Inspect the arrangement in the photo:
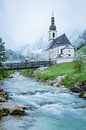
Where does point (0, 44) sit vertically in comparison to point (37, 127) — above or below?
above

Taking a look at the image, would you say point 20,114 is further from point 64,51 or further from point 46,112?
point 64,51

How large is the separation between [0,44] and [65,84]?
34.4 metres

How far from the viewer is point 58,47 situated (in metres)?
145

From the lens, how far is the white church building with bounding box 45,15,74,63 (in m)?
137

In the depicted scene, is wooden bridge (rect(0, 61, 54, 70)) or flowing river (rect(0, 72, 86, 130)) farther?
wooden bridge (rect(0, 61, 54, 70))

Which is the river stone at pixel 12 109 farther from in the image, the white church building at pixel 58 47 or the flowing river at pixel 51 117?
the white church building at pixel 58 47

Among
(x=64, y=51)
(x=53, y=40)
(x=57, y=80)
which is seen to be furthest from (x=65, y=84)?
(x=53, y=40)

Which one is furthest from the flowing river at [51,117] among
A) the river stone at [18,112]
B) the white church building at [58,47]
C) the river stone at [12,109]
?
the white church building at [58,47]

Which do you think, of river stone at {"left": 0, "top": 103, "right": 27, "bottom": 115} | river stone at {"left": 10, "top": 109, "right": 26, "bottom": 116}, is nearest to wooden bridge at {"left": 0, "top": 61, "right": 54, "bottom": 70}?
river stone at {"left": 0, "top": 103, "right": 27, "bottom": 115}

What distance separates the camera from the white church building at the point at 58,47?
451ft

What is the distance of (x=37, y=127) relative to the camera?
29875mm

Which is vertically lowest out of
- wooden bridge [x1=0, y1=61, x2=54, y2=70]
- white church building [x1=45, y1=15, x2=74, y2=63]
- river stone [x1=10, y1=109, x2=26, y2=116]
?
river stone [x1=10, y1=109, x2=26, y2=116]

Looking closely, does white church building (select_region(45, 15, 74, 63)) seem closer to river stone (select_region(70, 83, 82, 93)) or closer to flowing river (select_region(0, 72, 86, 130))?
river stone (select_region(70, 83, 82, 93))

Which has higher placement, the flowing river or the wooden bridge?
the wooden bridge
